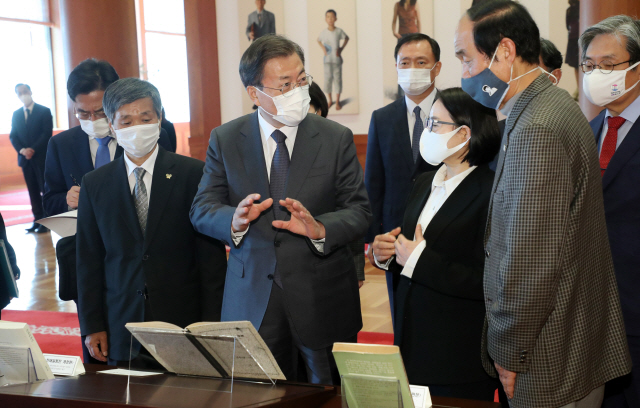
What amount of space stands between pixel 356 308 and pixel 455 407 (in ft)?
2.80

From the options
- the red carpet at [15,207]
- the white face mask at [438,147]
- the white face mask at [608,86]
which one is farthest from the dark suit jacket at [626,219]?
the red carpet at [15,207]

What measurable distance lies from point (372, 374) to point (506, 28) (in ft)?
3.46

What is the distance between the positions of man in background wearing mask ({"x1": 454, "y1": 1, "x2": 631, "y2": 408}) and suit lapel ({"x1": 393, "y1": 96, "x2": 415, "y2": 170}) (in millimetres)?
1532

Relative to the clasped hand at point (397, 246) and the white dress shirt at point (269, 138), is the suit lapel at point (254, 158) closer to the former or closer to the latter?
the white dress shirt at point (269, 138)

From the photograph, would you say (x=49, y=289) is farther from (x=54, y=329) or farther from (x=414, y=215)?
(x=414, y=215)

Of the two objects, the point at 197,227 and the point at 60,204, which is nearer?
the point at 197,227

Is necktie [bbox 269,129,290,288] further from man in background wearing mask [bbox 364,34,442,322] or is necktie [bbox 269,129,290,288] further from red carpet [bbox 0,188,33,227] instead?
red carpet [bbox 0,188,33,227]

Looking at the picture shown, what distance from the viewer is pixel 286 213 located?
236 centimetres

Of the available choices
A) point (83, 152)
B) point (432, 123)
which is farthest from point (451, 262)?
point (83, 152)

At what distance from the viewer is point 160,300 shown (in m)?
2.56

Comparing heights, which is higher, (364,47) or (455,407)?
(364,47)

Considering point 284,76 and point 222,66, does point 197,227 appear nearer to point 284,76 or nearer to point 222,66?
point 284,76

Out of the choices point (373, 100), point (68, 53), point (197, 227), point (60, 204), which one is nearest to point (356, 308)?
point (197, 227)

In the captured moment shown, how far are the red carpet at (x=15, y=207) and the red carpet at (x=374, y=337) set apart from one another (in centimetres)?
793
